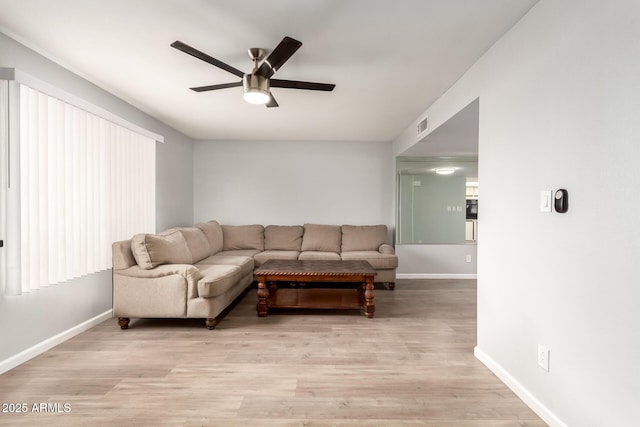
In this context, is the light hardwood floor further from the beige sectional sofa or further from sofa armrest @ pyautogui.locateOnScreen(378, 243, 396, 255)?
sofa armrest @ pyautogui.locateOnScreen(378, 243, 396, 255)

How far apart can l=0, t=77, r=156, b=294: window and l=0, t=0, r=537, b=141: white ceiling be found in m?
0.45

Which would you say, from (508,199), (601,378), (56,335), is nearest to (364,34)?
(508,199)

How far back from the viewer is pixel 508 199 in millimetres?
2180

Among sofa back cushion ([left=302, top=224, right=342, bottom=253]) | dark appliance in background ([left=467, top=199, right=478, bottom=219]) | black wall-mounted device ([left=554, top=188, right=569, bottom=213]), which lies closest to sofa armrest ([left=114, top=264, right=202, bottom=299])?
sofa back cushion ([left=302, top=224, right=342, bottom=253])

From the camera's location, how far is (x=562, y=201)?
1.65 m

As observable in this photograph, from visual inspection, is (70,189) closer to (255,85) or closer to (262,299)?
(255,85)

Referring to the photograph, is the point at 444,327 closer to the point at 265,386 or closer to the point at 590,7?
the point at 265,386

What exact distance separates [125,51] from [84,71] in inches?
28.3

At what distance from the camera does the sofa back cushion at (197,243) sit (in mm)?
4172

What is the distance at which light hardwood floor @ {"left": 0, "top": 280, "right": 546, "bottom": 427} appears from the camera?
6.05 ft

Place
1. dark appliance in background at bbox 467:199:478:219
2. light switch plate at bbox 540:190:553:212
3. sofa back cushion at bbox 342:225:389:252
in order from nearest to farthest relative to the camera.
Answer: light switch plate at bbox 540:190:553:212, sofa back cushion at bbox 342:225:389:252, dark appliance in background at bbox 467:199:478:219

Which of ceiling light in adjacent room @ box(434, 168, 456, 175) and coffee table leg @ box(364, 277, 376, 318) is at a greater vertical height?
ceiling light in adjacent room @ box(434, 168, 456, 175)

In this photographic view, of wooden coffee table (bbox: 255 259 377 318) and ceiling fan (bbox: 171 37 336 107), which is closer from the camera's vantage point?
ceiling fan (bbox: 171 37 336 107)

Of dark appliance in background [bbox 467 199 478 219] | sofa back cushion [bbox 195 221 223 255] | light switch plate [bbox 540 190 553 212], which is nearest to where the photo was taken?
light switch plate [bbox 540 190 553 212]
